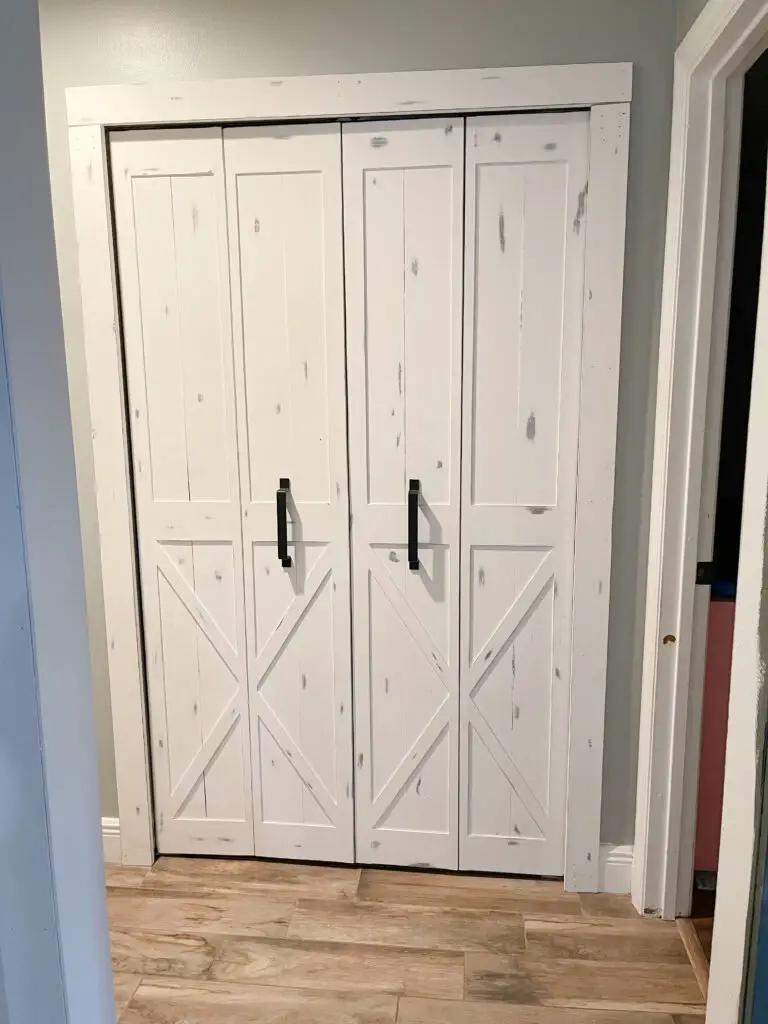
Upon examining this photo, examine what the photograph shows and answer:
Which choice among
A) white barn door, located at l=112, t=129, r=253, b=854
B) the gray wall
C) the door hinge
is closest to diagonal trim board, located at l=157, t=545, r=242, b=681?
white barn door, located at l=112, t=129, r=253, b=854

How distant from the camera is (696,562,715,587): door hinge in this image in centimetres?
188

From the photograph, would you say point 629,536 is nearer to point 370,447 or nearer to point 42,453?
point 370,447

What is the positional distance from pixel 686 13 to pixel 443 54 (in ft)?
1.88

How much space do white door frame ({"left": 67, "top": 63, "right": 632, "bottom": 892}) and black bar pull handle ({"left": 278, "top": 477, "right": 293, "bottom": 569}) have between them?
460 millimetres

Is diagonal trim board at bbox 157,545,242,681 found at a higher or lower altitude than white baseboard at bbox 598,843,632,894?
higher

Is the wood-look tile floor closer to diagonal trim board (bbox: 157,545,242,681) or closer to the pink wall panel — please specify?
the pink wall panel

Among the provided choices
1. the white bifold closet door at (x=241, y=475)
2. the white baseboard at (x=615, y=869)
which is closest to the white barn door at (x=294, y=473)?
the white bifold closet door at (x=241, y=475)

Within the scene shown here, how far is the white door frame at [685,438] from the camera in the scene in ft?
5.50

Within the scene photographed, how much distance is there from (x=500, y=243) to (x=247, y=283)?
694mm

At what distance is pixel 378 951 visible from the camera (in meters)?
1.90

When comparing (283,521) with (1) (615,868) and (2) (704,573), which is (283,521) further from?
(1) (615,868)

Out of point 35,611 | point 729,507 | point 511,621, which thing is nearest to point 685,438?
point 729,507

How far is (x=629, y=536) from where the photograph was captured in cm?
197

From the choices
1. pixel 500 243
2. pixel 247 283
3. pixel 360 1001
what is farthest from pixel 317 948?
pixel 500 243
